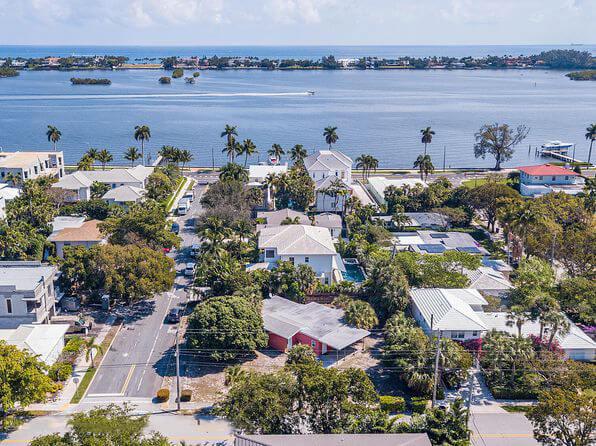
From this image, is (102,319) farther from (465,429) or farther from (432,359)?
(465,429)

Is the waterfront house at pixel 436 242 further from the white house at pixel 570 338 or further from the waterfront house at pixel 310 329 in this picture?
the waterfront house at pixel 310 329

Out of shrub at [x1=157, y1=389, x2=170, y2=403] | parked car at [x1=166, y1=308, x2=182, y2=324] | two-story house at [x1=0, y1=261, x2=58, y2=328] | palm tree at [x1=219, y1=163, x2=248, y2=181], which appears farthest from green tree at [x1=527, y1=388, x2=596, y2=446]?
palm tree at [x1=219, y1=163, x2=248, y2=181]

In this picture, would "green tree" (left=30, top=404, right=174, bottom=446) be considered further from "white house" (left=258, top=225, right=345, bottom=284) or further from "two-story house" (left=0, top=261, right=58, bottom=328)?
"white house" (left=258, top=225, right=345, bottom=284)

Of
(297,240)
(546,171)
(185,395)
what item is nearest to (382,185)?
(546,171)

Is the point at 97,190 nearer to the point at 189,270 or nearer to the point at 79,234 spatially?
the point at 79,234

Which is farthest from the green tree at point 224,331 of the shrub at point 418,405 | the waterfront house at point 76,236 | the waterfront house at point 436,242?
the waterfront house at point 436,242

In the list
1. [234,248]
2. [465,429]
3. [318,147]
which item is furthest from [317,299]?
[318,147]
